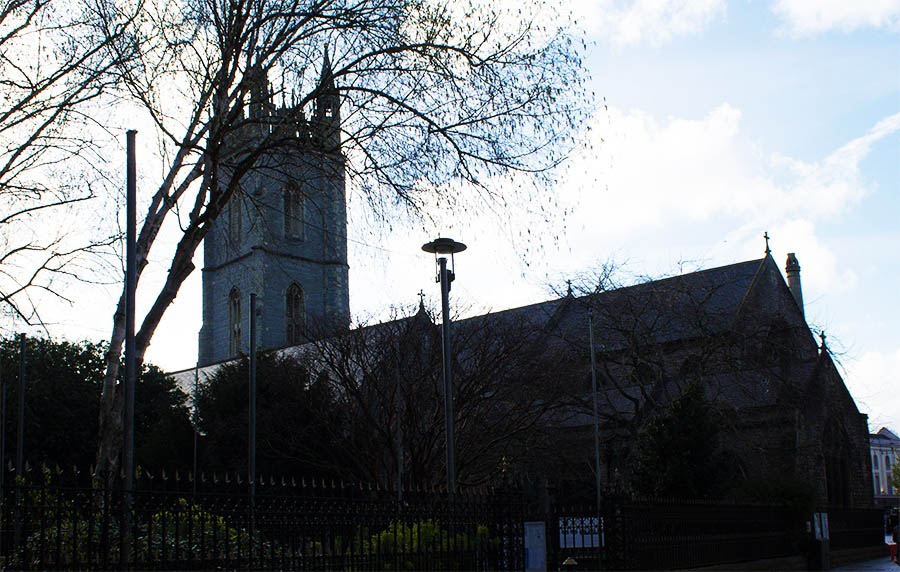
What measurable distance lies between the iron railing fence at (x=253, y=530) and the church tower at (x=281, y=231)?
13.6 feet

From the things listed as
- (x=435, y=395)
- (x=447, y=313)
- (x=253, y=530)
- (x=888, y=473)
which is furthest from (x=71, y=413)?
(x=888, y=473)

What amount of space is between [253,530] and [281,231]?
63.0 m

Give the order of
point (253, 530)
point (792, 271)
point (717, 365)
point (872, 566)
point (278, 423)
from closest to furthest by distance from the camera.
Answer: point (253, 530)
point (872, 566)
point (717, 365)
point (278, 423)
point (792, 271)

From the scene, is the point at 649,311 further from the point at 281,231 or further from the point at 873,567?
the point at 281,231

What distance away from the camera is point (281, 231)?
70.4m

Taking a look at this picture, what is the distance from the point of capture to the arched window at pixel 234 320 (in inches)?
2864

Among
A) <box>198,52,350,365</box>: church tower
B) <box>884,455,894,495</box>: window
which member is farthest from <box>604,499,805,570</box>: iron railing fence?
<box>884,455,894,495</box>: window

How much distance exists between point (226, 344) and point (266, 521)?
219ft

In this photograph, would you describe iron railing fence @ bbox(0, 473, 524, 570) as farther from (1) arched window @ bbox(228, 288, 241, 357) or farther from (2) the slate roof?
(1) arched window @ bbox(228, 288, 241, 357)

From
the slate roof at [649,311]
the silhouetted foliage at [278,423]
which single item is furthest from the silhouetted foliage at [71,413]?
the slate roof at [649,311]

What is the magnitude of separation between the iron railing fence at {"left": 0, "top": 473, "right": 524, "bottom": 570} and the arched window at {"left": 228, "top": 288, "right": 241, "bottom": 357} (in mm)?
63003

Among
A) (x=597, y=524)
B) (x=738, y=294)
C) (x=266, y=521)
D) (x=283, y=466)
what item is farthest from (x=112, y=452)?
(x=738, y=294)

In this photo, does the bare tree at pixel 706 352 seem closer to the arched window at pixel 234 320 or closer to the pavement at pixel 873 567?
the pavement at pixel 873 567

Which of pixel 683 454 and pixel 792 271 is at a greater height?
pixel 792 271
